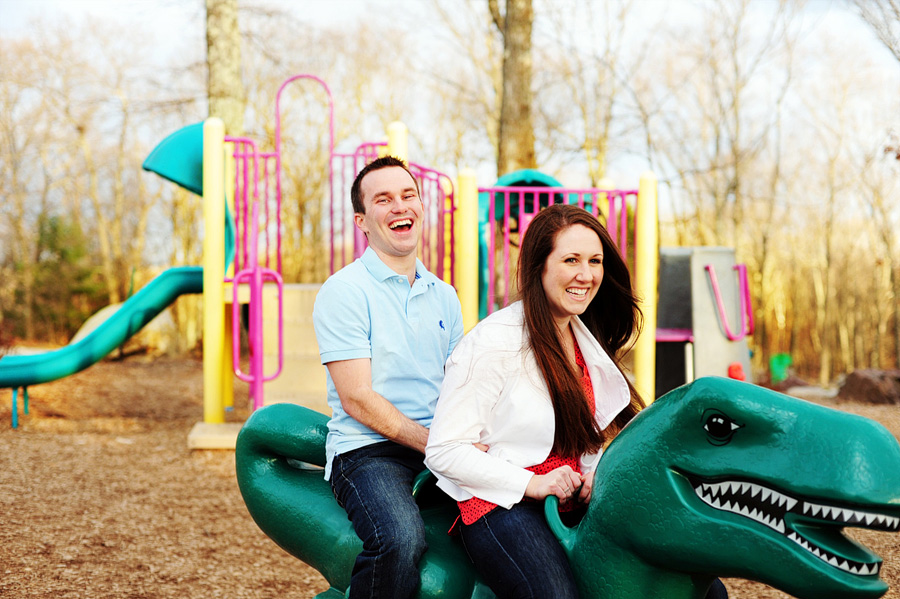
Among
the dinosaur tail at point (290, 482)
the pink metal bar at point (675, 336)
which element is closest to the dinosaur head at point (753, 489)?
the dinosaur tail at point (290, 482)

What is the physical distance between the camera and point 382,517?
1.79m

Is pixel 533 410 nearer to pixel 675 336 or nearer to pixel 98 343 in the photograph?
pixel 675 336

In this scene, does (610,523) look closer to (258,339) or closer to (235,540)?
(235,540)

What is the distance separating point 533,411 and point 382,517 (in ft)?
1.42

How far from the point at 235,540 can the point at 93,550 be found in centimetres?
72

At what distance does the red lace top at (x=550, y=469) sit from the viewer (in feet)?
5.73

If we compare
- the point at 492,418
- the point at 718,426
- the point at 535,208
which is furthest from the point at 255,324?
the point at 718,426

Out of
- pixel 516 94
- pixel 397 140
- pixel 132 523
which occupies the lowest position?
pixel 132 523

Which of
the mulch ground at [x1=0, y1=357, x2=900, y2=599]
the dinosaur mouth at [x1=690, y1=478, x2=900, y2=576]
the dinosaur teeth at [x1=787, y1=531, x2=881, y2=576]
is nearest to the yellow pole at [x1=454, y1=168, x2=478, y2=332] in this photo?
the mulch ground at [x1=0, y1=357, x2=900, y2=599]

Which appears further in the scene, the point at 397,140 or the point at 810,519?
the point at 397,140

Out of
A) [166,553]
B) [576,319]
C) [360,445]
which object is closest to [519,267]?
[576,319]

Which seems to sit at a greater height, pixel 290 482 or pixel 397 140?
pixel 397 140

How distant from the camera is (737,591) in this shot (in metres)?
3.38

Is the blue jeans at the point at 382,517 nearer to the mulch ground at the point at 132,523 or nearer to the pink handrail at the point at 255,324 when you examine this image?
the mulch ground at the point at 132,523
